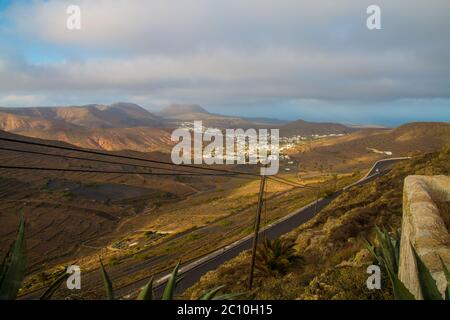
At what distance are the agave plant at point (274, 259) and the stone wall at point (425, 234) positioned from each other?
4.74 metres

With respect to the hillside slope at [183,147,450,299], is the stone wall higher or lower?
higher

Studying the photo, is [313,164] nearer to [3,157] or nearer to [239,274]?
[3,157]

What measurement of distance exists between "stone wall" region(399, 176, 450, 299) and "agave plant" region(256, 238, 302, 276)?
187 inches

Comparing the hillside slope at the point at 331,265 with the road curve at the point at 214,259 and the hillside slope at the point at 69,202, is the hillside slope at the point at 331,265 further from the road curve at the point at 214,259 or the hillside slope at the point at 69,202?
the hillside slope at the point at 69,202

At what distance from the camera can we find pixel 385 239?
729 centimetres

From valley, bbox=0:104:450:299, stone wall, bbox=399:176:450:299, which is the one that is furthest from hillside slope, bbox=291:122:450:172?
stone wall, bbox=399:176:450:299

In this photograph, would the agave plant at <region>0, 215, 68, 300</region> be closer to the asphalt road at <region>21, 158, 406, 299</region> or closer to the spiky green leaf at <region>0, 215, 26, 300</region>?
the spiky green leaf at <region>0, 215, 26, 300</region>

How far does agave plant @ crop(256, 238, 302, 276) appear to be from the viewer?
36.1ft

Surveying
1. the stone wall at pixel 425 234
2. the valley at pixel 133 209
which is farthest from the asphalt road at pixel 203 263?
the stone wall at pixel 425 234

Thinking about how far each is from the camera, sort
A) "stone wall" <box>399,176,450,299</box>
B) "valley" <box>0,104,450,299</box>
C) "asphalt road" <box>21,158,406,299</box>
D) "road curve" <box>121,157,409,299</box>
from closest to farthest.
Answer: "stone wall" <box>399,176,450,299</box> < "road curve" <box>121,157,409,299</box> < "asphalt road" <box>21,158,406,299</box> < "valley" <box>0,104,450,299</box>

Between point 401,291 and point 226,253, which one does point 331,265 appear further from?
point 226,253

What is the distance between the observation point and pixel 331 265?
10.1m

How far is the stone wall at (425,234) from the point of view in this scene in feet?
13.0

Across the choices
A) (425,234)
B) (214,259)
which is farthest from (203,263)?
(425,234)
